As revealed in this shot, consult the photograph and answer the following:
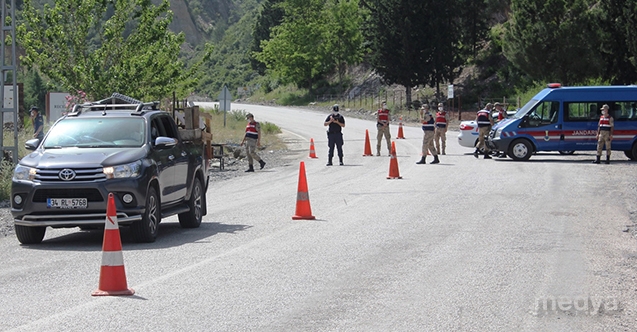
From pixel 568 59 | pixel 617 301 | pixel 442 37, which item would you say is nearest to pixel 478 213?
pixel 617 301

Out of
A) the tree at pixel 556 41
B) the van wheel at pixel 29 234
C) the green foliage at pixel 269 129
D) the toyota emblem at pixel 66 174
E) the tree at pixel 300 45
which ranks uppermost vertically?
the tree at pixel 300 45

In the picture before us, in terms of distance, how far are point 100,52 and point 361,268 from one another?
81.2 ft

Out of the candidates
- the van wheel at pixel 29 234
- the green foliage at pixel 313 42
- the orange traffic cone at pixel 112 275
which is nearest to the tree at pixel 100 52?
the van wheel at pixel 29 234

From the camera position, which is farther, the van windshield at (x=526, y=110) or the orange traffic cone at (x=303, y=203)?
the van windshield at (x=526, y=110)

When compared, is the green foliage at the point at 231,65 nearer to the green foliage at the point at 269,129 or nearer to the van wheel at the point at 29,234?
the green foliage at the point at 269,129

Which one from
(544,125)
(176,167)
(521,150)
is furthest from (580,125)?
(176,167)

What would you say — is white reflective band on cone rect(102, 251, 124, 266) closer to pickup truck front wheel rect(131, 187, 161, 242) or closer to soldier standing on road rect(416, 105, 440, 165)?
pickup truck front wheel rect(131, 187, 161, 242)

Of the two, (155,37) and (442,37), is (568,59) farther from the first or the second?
(155,37)

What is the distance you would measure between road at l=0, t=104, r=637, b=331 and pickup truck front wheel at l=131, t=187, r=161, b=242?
5.7 inches

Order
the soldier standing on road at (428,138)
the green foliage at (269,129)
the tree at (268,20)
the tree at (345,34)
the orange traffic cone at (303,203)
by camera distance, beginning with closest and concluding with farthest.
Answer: the orange traffic cone at (303,203), the soldier standing on road at (428,138), the green foliage at (269,129), the tree at (345,34), the tree at (268,20)

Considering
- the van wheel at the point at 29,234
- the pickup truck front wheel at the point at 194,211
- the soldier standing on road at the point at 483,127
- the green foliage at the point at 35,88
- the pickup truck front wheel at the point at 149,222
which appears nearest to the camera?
the pickup truck front wheel at the point at 149,222

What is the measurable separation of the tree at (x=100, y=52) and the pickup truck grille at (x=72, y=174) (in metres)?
19.9

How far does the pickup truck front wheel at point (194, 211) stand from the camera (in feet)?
47.6

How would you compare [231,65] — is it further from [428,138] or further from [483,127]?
[428,138]
